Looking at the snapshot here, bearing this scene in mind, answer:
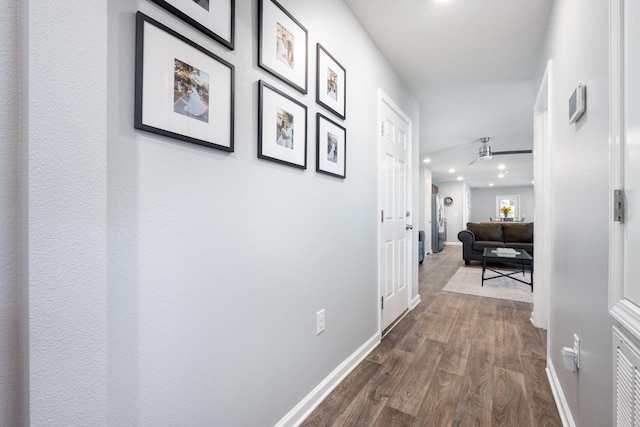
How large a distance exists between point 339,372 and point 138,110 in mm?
1696

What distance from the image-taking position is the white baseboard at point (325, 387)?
139cm

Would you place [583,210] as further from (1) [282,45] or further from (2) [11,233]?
(2) [11,233]

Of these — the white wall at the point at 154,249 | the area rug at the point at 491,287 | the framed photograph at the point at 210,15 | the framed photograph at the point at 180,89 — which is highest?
the framed photograph at the point at 210,15

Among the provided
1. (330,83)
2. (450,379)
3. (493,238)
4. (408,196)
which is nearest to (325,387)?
(450,379)

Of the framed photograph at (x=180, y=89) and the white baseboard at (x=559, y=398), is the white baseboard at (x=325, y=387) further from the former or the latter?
the framed photograph at (x=180, y=89)

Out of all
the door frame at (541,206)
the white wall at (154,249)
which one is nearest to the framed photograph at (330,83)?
the white wall at (154,249)

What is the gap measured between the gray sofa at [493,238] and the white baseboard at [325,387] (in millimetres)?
4472

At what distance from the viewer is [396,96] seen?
276cm

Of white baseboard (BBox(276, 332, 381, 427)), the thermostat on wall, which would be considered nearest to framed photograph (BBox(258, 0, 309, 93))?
the thermostat on wall

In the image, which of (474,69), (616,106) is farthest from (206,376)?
(474,69)

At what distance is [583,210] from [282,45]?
1426 millimetres

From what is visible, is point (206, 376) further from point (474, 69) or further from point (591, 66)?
point (474, 69)

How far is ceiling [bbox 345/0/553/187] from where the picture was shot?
190 centimetres

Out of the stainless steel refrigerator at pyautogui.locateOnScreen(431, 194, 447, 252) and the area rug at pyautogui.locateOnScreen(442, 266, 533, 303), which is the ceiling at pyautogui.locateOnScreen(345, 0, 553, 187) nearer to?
the area rug at pyautogui.locateOnScreen(442, 266, 533, 303)
